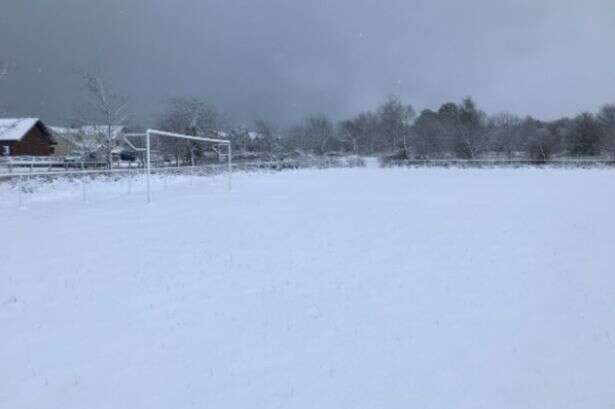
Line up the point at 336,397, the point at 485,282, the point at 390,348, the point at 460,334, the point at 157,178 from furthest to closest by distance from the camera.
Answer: the point at 157,178, the point at 485,282, the point at 460,334, the point at 390,348, the point at 336,397

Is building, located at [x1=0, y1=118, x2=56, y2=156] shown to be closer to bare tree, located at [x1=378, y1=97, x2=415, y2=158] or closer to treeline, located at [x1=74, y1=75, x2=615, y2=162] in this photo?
treeline, located at [x1=74, y1=75, x2=615, y2=162]

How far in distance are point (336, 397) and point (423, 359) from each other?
39.1 inches

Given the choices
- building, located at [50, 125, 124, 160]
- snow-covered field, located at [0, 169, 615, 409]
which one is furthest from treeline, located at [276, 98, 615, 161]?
snow-covered field, located at [0, 169, 615, 409]

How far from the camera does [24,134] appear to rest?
161ft

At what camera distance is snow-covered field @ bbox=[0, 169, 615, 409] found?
12.8ft

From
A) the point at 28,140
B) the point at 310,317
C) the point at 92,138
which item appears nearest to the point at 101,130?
the point at 92,138

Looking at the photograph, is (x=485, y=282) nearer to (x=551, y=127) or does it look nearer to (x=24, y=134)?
(x=24, y=134)

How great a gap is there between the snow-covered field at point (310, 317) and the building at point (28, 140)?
42966 millimetres

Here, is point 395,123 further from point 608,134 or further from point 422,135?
point 608,134

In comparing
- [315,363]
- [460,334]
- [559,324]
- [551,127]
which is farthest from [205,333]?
[551,127]

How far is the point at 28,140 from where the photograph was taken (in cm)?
5009

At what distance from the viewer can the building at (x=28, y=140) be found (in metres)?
48.5

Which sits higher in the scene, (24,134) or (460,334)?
(24,134)

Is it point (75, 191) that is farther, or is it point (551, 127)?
point (551, 127)
